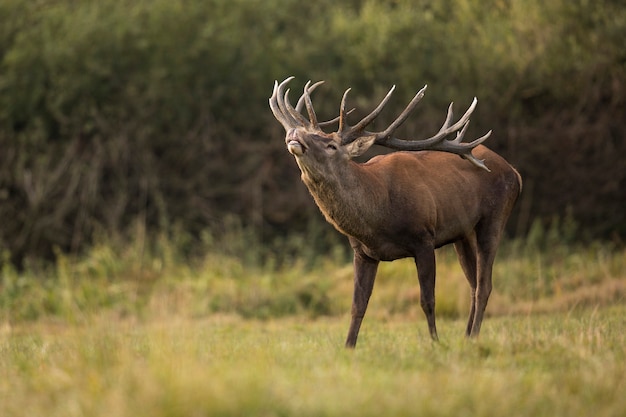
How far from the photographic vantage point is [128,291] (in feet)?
52.0

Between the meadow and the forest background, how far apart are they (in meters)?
2.71

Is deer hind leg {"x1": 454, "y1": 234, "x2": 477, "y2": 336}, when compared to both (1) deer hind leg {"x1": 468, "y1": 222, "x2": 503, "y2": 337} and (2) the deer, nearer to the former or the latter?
(2) the deer

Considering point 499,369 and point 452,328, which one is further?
point 452,328

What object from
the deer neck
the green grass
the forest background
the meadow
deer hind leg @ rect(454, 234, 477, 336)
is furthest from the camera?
the forest background

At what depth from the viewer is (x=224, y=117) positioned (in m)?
21.4

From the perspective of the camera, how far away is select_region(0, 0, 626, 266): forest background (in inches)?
763

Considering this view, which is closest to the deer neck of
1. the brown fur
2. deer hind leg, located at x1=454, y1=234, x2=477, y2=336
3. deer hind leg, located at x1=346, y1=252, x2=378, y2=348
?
the brown fur

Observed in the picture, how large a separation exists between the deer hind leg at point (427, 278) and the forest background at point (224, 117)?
8772 millimetres

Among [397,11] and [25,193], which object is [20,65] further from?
[397,11]

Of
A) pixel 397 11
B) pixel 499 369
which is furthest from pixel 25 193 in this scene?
pixel 499 369

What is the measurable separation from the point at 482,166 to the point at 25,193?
11127 mm

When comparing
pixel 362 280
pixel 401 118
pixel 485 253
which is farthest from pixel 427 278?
pixel 401 118

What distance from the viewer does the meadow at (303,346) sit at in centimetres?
580

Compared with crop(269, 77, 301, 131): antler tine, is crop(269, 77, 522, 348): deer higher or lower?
lower
